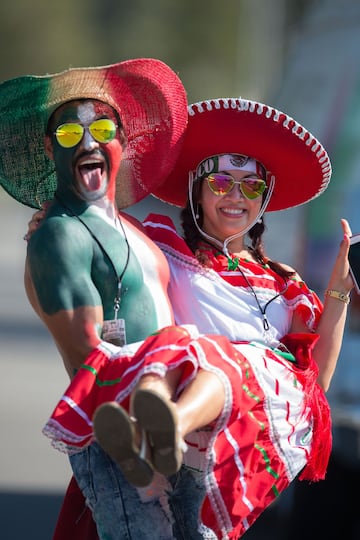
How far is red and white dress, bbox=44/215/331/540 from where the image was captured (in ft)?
11.1

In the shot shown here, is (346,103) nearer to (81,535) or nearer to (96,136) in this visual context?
(96,136)

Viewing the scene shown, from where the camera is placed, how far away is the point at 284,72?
641cm

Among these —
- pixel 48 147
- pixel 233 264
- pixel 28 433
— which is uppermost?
pixel 48 147

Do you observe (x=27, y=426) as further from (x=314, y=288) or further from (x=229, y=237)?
(x=229, y=237)

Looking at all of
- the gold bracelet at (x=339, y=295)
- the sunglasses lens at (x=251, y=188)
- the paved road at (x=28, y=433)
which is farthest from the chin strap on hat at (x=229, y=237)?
the paved road at (x=28, y=433)

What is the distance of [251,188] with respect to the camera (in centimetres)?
407

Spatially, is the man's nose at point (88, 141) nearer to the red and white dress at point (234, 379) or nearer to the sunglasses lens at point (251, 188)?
the red and white dress at point (234, 379)

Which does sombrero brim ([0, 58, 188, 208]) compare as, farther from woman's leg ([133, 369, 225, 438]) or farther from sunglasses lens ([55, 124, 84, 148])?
woman's leg ([133, 369, 225, 438])

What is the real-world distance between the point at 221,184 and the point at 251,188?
113mm

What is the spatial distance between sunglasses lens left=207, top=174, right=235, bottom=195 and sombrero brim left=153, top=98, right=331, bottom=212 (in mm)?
129

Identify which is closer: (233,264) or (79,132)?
(79,132)

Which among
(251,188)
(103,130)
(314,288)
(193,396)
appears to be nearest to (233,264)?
(251,188)

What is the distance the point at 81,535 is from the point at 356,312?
1921mm

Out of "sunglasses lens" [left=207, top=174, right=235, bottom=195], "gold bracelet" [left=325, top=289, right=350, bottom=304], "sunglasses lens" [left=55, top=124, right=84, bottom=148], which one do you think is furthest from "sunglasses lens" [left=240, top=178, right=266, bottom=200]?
"sunglasses lens" [left=55, top=124, right=84, bottom=148]
